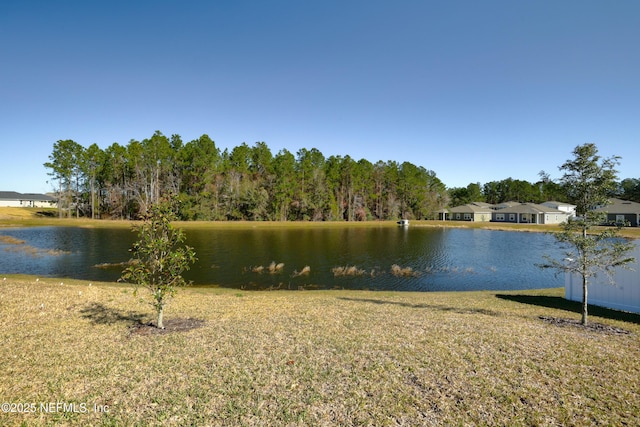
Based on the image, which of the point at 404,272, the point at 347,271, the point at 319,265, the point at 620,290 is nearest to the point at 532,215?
the point at 404,272

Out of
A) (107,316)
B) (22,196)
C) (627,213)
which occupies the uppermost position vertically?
(22,196)

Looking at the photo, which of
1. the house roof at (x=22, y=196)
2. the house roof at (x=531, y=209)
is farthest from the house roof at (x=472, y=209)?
the house roof at (x=22, y=196)

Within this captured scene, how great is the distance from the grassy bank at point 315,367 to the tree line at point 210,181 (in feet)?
237

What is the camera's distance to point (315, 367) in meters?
7.16

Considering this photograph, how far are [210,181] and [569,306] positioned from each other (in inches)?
3163

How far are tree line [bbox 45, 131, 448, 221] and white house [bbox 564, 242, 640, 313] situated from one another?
241ft

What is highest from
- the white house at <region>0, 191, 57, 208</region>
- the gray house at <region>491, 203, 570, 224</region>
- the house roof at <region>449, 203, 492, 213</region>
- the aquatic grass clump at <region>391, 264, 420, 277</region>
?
the white house at <region>0, 191, 57, 208</region>

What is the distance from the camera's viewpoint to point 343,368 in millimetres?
7133

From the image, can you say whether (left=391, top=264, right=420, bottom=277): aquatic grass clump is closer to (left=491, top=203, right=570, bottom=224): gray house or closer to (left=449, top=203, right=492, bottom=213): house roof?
Answer: (left=491, top=203, right=570, bottom=224): gray house

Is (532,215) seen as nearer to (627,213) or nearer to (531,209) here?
(531,209)

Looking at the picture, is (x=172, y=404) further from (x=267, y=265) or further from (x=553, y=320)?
(x=267, y=265)

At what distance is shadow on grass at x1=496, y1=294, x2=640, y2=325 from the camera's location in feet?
39.9

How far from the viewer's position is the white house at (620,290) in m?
12.6

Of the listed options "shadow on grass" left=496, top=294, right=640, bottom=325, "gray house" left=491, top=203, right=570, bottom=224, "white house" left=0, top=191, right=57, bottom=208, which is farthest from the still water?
"white house" left=0, top=191, right=57, bottom=208
